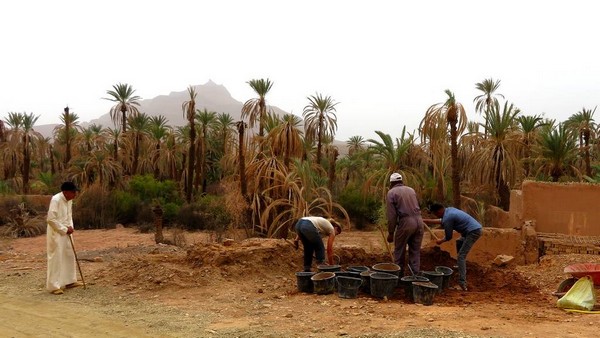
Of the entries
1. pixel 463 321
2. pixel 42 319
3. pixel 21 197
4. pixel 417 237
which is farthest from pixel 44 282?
pixel 21 197

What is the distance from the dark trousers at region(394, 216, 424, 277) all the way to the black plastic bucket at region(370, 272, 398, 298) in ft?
2.52

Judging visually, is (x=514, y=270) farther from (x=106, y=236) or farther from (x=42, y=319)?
(x=106, y=236)

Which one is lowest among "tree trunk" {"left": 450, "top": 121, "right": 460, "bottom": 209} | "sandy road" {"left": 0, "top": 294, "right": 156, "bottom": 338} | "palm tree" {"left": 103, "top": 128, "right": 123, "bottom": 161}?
"sandy road" {"left": 0, "top": 294, "right": 156, "bottom": 338}

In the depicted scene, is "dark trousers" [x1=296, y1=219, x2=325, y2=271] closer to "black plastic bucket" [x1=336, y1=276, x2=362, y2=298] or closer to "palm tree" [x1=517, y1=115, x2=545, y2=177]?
"black plastic bucket" [x1=336, y1=276, x2=362, y2=298]

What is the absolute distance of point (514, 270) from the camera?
10.3 meters

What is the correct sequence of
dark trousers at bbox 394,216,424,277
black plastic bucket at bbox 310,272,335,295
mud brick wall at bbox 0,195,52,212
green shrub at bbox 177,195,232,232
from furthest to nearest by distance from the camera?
mud brick wall at bbox 0,195,52,212, green shrub at bbox 177,195,232,232, dark trousers at bbox 394,216,424,277, black plastic bucket at bbox 310,272,335,295

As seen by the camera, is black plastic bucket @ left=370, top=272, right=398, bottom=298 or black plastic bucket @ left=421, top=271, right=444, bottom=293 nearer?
black plastic bucket @ left=370, top=272, right=398, bottom=298

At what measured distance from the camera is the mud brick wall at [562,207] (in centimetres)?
1202

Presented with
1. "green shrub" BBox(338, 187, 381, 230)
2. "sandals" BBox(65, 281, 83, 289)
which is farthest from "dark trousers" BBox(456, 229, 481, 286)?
"green shrub" BBox(338, 187, 381, 230)

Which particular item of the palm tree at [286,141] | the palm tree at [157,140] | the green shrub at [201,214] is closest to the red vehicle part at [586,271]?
the palm tree at [286,141]

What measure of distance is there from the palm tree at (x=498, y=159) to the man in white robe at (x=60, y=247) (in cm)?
1331

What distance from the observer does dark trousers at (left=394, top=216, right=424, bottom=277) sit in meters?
8.40

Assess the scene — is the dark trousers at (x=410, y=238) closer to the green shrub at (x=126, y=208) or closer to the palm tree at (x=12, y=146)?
the green shrub at (x=126, y=208)

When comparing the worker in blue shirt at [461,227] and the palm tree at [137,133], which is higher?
the palm tree at [137,133]
